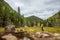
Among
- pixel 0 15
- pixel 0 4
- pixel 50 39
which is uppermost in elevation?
pixel 0 4

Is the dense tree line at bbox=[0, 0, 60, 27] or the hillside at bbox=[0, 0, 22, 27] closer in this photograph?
the dense tree line at bbox=[0, 0, 60, 27]

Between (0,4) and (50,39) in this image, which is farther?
(0,4)

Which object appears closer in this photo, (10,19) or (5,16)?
(5,16)

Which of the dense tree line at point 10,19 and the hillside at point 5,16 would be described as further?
the hillside at point 5,16

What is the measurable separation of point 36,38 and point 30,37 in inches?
8.9

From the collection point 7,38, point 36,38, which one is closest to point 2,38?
point 7,38

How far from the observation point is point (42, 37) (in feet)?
17.3

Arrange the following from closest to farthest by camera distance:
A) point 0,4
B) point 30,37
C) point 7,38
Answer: point 7,38, point 30,37, point 0,4

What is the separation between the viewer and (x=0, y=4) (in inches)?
579

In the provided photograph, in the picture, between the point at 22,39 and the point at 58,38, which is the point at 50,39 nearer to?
the point at 58,38

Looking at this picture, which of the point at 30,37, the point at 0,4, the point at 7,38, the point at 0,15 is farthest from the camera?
the point at 0,4

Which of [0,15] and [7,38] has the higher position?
[0,15]

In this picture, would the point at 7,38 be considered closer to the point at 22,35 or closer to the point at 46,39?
the point at 22,35

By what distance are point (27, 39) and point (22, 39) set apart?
0.50 feet
